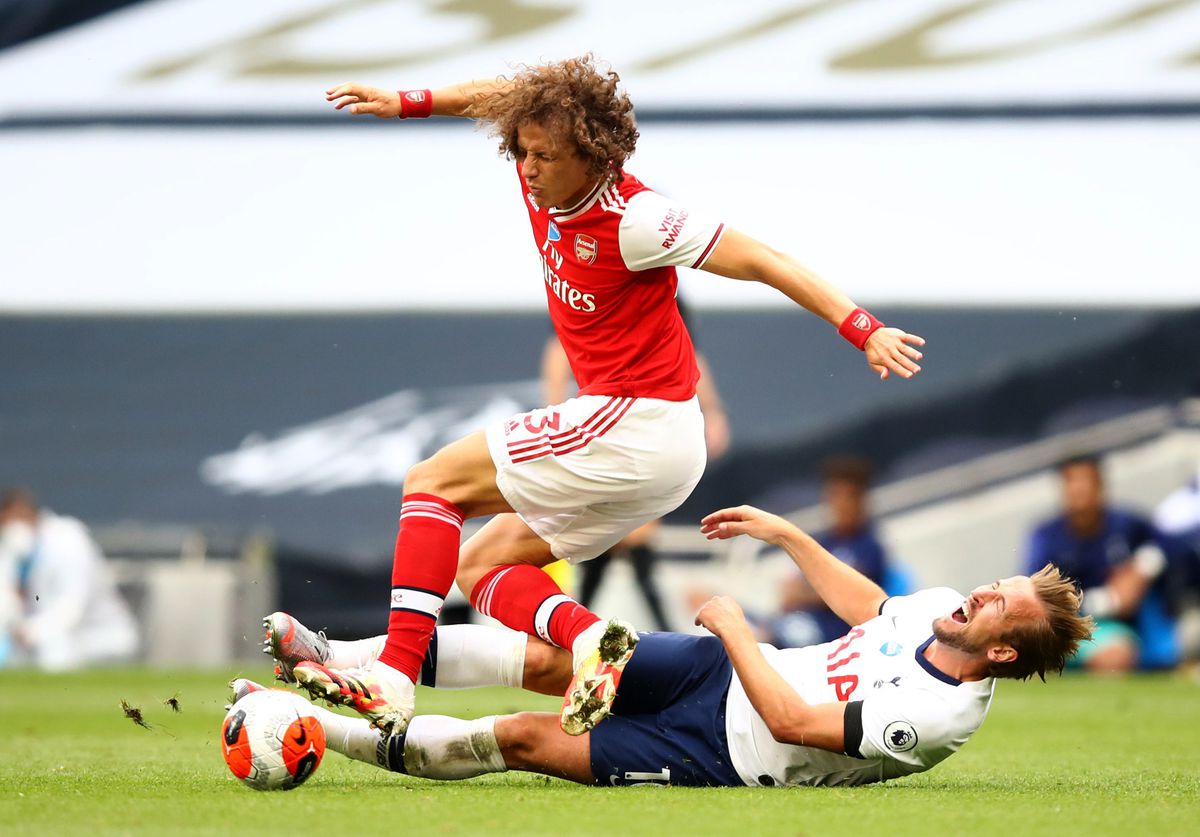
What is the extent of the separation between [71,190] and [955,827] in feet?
36.8

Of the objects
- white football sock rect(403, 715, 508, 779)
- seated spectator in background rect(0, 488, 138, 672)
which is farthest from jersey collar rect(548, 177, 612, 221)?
seated spectator in background rect(0, 488, 138, 672)

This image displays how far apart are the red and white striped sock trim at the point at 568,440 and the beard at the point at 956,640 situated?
1.12 metres

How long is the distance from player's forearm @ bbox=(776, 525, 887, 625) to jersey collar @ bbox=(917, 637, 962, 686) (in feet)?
1.41

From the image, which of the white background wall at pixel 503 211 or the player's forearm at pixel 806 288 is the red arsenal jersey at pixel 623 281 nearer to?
the player's forearm at pixel 806 288

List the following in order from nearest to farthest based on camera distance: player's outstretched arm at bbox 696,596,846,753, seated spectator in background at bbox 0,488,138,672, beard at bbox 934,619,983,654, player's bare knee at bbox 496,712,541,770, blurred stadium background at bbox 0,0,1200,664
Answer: player's outstretched arm at bbox 696,596,846,753, beard at bbox 934,619,983,654, player's bare knee at bbox 496,712,541,770, seated spectator in background at bbox 0,488,138,672, blurred stadium background at bbox 0,0,1200,664

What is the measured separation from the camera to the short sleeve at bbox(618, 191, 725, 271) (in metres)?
4.72

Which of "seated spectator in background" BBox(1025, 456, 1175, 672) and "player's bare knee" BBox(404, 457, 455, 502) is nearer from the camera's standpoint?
"player's bare knee" BBox(404, 457, 455, 502)

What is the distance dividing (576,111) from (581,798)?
2008mm

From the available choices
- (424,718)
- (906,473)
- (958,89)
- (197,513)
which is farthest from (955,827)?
(958,89)

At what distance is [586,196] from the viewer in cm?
483

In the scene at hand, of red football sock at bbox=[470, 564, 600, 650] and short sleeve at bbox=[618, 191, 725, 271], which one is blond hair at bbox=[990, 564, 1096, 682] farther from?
short sleeve at bbox=[618, 191, 725, 271]

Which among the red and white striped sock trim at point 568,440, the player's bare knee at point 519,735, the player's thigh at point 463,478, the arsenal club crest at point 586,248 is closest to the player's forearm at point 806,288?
the arsenal club crest at point 586,248

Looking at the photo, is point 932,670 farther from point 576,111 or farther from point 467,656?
point 576,111

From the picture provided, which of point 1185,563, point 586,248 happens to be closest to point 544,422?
point 586,248
